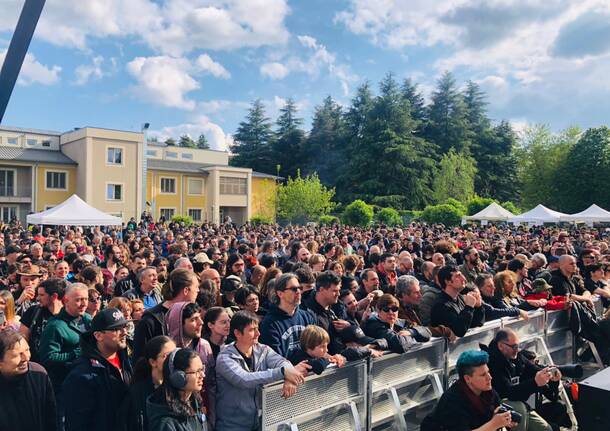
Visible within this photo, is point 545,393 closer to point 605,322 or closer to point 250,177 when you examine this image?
point 605,322

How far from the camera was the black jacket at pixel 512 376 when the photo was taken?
4.56 meters

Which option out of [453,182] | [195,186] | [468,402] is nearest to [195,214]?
[195,186]

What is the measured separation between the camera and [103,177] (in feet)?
136

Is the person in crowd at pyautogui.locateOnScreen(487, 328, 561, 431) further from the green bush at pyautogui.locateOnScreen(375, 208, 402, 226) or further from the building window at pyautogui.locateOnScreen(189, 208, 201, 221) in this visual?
the building window at pyautogui.locateOnScreen(189, 208, 201, 221)

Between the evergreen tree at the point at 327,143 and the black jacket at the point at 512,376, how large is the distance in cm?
5550

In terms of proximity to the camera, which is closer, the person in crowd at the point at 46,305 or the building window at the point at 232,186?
the person in crowd at the point at 46,305

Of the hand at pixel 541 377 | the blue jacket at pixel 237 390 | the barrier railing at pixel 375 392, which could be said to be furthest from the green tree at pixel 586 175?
the blue jacket at pixel 237 390

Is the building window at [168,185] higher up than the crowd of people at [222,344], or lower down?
higher up

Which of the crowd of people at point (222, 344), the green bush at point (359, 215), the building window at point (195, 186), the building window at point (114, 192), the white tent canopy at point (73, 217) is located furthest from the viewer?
the building window at point (195, 186)

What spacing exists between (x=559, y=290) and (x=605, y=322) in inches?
32.8

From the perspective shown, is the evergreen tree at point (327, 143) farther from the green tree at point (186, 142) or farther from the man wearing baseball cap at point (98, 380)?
the man wearing baseball cap at point (98, 380)

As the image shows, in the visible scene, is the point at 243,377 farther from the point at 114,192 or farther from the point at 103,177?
the point at 114,192

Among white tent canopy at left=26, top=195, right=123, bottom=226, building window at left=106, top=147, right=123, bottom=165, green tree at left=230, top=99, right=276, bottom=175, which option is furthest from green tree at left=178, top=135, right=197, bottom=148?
white tent canopy at left=26, top=195, right=123, bottom=226

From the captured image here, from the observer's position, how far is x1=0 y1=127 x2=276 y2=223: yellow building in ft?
132
